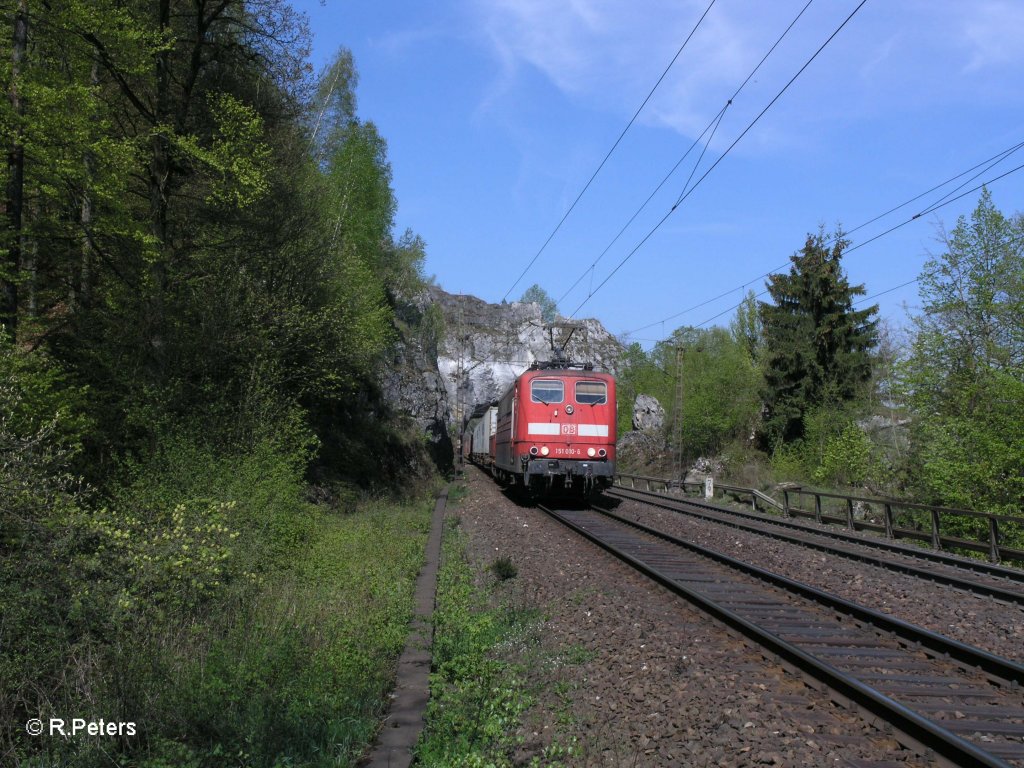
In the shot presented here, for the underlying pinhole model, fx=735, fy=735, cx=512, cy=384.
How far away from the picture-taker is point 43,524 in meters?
6.20

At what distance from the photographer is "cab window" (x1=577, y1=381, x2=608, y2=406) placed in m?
19.7

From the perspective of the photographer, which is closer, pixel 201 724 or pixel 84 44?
pixel 201 724

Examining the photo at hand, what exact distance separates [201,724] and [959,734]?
16.5 ft

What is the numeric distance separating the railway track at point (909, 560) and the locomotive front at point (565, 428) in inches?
128

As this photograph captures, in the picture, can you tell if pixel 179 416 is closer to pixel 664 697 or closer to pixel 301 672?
pixel 301 672

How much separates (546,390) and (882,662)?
44.5ft

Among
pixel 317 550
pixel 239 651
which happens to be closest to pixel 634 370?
pixel 317 550

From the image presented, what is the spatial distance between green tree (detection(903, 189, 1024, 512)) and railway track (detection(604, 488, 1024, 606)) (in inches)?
187

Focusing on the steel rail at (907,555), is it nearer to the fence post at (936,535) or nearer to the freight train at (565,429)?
the fence post at (936,535)

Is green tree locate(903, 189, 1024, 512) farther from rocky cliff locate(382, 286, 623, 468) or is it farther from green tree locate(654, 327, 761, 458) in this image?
rocky cliff locate(382, 286, 623, 468)

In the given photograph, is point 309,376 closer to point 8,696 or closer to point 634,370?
point 8,696

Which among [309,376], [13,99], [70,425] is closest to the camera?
[70,425]

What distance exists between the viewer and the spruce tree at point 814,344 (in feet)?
123

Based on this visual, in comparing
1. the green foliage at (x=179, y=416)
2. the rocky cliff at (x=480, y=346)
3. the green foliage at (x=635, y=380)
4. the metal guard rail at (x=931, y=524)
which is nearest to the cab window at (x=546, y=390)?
the green foliage at (x=179, y=416)
